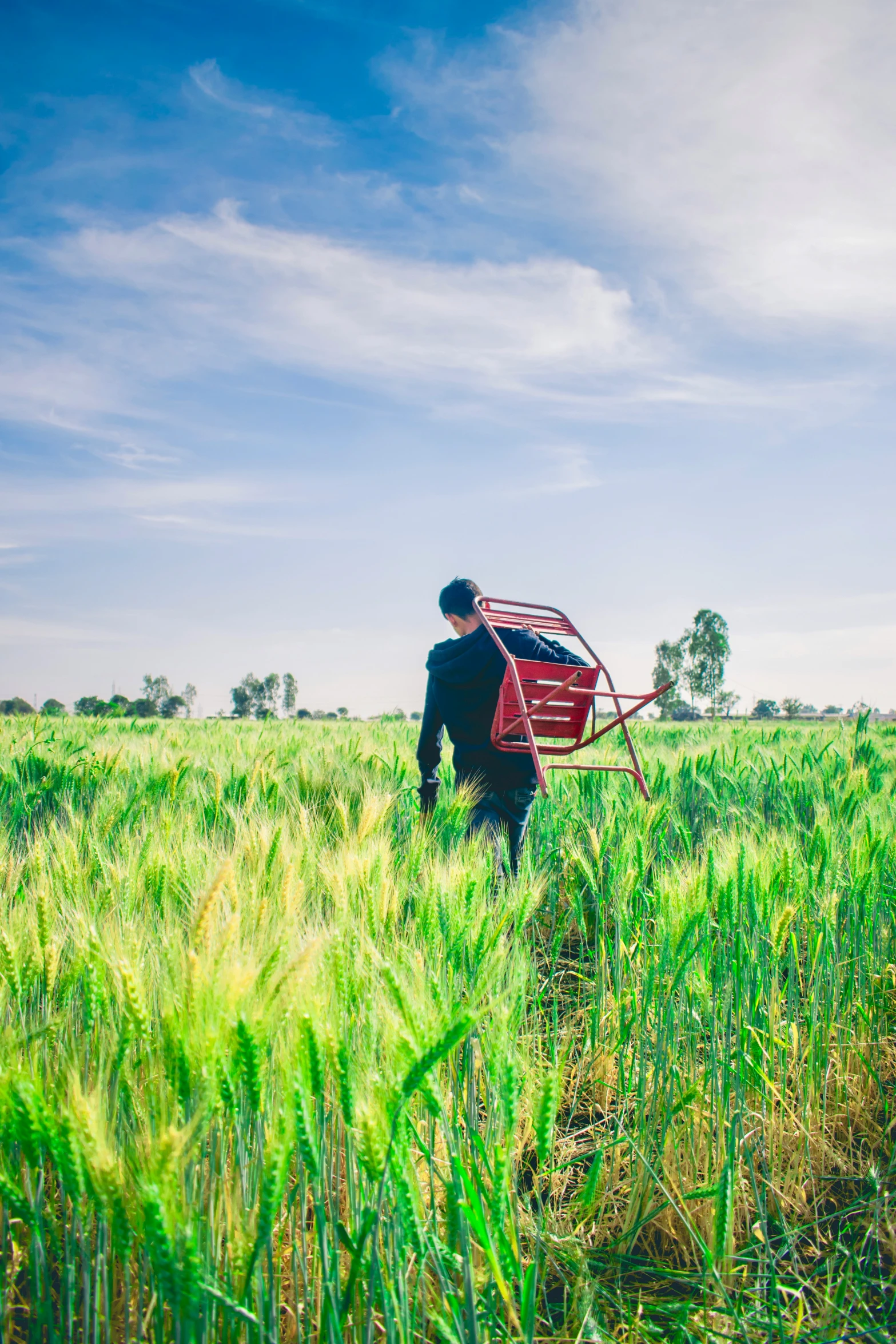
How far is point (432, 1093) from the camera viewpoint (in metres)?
0.93

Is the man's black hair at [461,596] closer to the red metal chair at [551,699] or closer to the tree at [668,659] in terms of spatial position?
the red metal chair at [551,699]

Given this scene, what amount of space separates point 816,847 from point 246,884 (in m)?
1.85

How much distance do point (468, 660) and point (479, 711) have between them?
294 millimetres

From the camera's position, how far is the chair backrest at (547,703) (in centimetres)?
309

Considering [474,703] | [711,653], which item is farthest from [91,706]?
[711,653]

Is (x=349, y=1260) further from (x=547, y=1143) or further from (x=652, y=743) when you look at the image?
(x=652, y=743)

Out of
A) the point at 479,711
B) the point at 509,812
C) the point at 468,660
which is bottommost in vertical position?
the point at 509,812

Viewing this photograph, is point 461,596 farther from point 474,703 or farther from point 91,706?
point 91,706

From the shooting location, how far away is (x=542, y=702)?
2703mm

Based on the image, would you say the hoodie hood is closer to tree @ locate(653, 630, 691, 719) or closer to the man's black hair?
the man's black hair

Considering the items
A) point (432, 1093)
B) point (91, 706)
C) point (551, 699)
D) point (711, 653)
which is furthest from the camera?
point (711, 653)

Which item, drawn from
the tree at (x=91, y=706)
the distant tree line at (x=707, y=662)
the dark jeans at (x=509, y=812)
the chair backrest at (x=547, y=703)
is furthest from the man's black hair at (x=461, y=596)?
the distant tree line at (x=707, y=662)

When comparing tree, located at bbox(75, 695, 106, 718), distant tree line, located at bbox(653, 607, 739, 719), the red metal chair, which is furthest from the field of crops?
distant tree line, located at bbox(653, 607, 739, 719)

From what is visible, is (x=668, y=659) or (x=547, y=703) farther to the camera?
(x=668, y=659)
